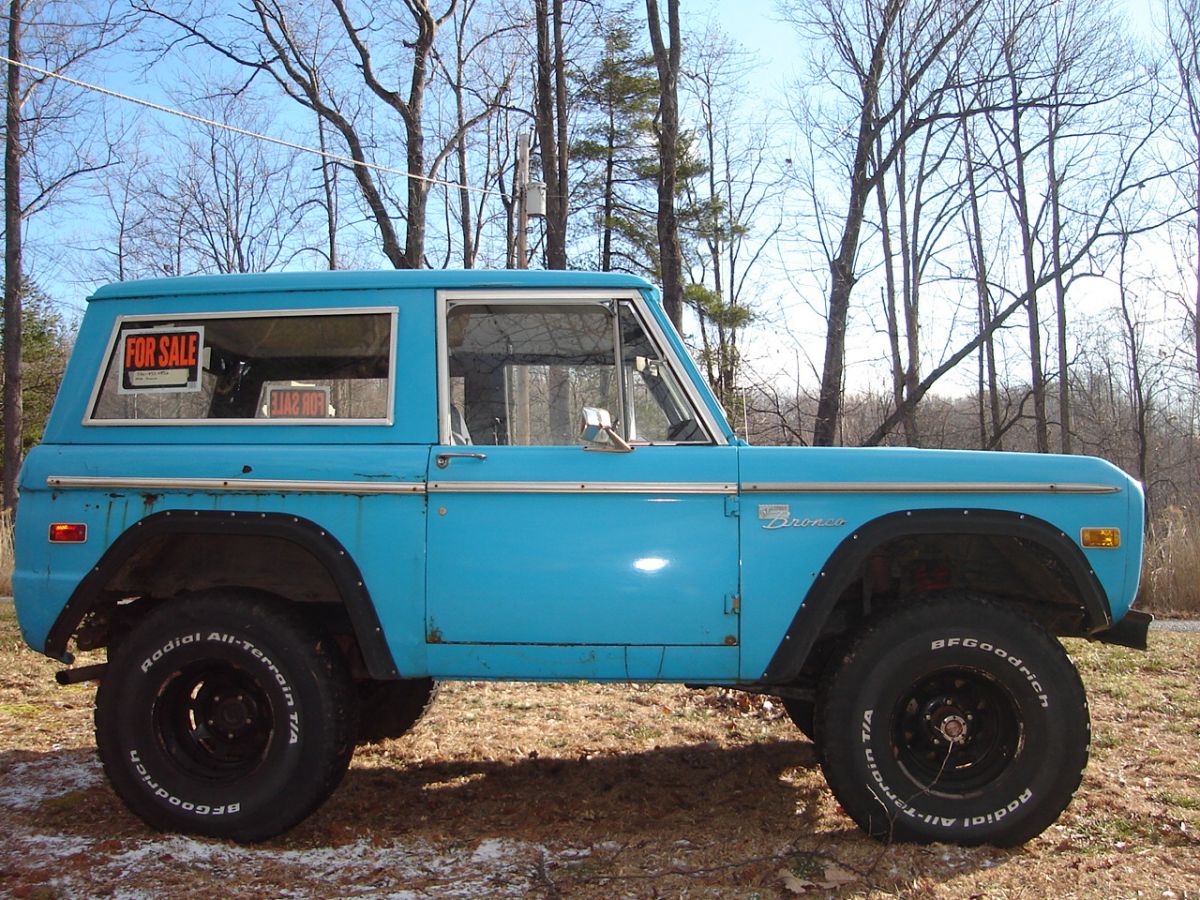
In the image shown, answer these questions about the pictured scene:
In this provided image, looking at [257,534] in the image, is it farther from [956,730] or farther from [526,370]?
[956,730]

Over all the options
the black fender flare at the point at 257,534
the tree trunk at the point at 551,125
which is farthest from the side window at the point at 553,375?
the tree trunk at the point at 551,125

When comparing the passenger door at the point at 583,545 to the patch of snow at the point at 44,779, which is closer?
the passenger door at the point at 583,545

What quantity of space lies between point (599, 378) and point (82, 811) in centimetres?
285

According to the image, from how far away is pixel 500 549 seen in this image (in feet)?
11.1

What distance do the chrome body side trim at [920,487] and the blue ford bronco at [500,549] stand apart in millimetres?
12

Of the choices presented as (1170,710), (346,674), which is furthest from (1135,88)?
(346,674)

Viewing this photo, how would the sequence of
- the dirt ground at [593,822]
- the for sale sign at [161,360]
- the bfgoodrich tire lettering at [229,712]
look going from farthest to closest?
the for sale sign at [161,360]
the bfgoodrich tire lettering at [229,712]
the dirt ground at [593,822]

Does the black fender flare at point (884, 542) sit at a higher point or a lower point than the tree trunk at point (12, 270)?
lower

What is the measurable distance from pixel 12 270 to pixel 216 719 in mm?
21035

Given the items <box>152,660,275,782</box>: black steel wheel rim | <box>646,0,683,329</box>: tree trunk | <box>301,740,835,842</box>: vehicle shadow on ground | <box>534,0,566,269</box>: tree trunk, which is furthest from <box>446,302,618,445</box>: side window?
<box>534,0,566,269</box>: tree trunk

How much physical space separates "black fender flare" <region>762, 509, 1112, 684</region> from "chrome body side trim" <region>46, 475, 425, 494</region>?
1.51 meters

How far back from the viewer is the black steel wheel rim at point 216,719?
359 centimetres

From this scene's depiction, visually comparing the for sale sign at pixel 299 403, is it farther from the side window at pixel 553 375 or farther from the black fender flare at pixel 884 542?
the black fender flare at pixel 884 542

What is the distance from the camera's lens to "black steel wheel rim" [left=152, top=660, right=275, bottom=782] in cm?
359
